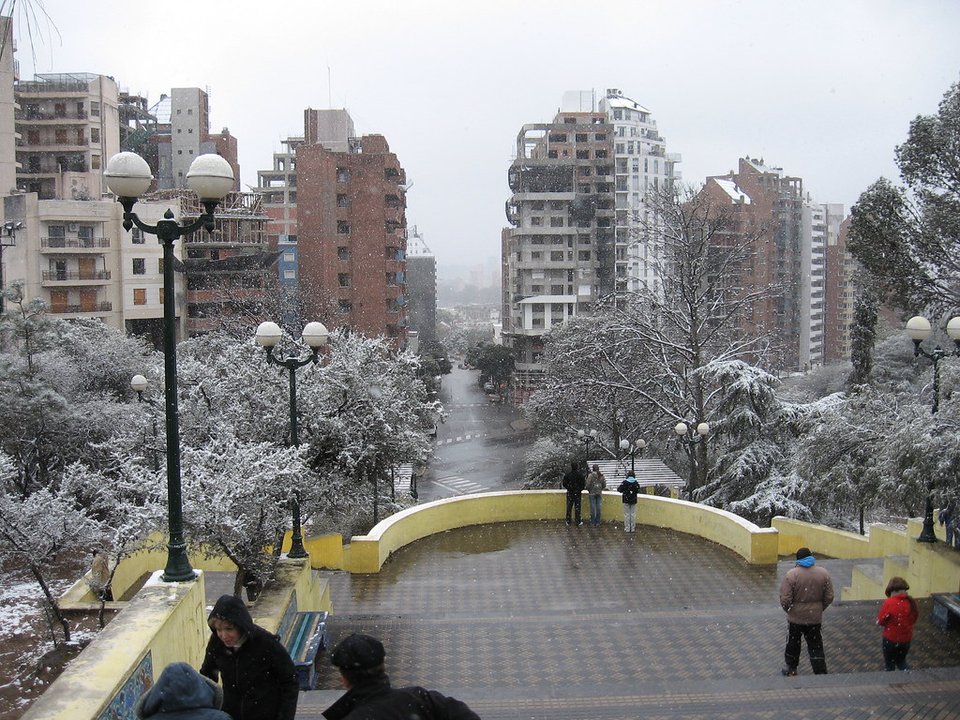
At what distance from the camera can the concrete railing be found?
47.0ft

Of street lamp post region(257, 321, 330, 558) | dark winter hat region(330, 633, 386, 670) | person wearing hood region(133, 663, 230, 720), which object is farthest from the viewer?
street lamp post region(257, 321, 330, 558)

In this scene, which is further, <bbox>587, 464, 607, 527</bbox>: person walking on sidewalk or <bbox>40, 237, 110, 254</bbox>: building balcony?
<bbox>40, 237, 110, 254</bbox>: building balcony

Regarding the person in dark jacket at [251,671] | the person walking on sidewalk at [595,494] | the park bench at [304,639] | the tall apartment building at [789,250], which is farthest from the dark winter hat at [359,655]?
the tall apartment building at [789,250]

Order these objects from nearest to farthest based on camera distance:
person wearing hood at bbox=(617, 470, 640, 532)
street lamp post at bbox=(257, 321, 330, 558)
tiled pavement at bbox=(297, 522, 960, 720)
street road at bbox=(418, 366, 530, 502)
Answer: tiled pavement at bbox=(297, 522, 960, 720)
street lamp post at bbox=(257, 321, 330, 558)
person wearing hood at bbox=(617, 470, 640, 532)
street road at bbox=(418, 366, 530, 502)

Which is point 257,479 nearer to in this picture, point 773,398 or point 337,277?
point 773,398

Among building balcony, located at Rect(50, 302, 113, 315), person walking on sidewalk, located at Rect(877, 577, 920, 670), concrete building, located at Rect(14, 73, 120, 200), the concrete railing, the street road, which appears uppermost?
concrete building, located at Rect(14, 73, 120, 200)

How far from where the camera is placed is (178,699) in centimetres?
401

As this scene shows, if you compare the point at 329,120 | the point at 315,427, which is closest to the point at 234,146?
the point at 329,120

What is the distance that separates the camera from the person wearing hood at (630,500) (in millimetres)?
15969

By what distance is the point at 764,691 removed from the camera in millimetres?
7602

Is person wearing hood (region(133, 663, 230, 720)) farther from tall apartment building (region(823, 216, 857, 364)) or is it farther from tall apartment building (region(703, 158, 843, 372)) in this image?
tall apartment building (region(823, 216, 857, 364))

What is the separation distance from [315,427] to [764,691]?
432 inches

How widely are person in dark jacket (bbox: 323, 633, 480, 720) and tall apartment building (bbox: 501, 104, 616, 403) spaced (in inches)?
3080

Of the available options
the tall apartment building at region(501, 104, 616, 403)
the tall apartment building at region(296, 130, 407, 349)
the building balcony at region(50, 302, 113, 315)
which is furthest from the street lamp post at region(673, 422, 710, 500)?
the tall apartment building at region(501, 104, 616, 403)
